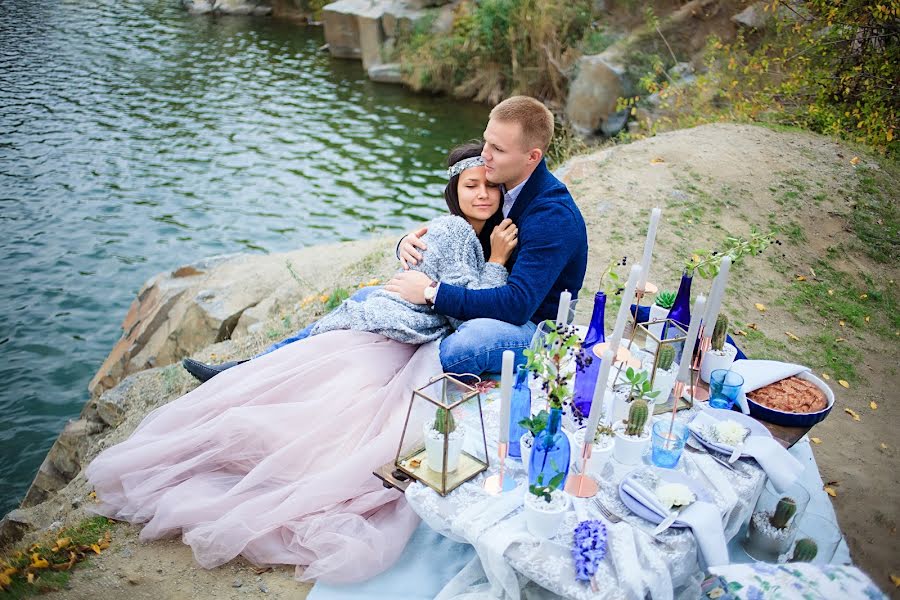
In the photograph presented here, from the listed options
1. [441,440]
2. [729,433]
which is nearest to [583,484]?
[441,440]

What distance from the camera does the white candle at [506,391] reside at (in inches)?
87.1

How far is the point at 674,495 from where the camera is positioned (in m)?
2.38

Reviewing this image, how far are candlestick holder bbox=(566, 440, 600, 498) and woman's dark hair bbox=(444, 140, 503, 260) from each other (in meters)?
1.60

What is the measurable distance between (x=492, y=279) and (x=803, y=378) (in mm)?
1575

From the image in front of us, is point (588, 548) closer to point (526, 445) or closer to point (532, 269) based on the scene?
point (526, 445)

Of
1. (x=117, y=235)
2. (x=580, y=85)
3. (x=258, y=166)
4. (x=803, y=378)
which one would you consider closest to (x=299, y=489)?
(x=803, y=378)

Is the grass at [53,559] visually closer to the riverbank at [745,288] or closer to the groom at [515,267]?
the riverbank at [745,288]

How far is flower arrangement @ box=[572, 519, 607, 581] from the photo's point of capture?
218 centimetres

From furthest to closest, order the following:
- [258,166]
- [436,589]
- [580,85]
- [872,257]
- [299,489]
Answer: [580,85] → [258,166] → [872,257] → [299,489] → [436,589]

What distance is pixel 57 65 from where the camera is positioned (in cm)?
1531

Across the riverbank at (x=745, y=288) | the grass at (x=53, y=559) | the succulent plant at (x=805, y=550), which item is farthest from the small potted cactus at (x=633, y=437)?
the grass at (x=53, y=559)

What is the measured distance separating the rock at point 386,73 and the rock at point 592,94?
188 inches

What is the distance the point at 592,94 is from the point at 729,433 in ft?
36.1

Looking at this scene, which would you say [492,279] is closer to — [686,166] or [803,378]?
[803,378]
